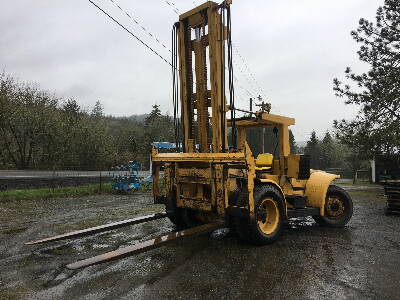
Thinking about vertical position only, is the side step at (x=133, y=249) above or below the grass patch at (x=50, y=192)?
above

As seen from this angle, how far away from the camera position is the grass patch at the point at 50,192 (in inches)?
509

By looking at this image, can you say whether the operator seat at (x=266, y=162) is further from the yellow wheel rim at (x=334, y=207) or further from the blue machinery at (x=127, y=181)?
the blue machinery at (x=127, y=181)

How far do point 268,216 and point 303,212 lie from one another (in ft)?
3.29

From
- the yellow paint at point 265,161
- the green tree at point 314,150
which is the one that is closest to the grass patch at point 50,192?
the yellow paint at point 265,161

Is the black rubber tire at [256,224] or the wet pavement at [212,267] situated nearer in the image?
the wet pavement at [212,267]

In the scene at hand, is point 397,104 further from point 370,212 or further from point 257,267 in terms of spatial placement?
point 257,267

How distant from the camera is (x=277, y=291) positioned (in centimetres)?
402

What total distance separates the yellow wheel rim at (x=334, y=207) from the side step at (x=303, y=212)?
2.21ft

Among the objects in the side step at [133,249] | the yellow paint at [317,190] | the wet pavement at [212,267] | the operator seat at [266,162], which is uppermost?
the operator seat at [266,162]

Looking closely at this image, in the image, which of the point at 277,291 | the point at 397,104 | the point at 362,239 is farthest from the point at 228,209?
the point at 397,104

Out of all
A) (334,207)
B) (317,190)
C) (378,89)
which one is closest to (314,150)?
(378,89)

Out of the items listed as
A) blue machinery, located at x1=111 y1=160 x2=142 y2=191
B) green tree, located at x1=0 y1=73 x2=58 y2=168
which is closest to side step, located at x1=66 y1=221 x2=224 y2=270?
blue machinery, located at x1=111 y1=160 x2=142 y2=191

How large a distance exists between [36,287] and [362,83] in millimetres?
17040

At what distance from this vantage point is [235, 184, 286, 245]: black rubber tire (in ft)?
18.8
